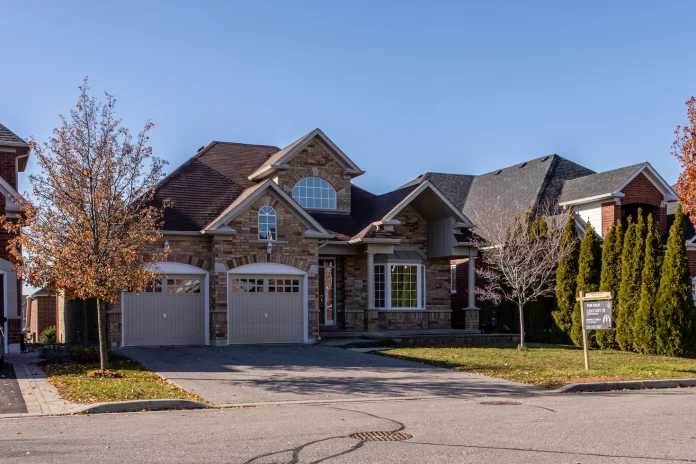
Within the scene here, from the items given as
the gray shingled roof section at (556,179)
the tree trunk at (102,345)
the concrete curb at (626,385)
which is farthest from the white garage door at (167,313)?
the gray shingled roof section at (556,179)

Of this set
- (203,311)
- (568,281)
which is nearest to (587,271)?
(568,281)

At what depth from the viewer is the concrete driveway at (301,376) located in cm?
1454

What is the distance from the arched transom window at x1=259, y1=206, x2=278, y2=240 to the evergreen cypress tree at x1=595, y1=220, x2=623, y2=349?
35.8 ft

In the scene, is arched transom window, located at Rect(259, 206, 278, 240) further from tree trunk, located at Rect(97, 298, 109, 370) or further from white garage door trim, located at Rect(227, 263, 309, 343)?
tree trunk, located at Rect(97, 298, 109, 370)

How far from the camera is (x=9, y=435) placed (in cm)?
974

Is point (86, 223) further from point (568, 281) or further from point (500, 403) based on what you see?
point (568, 281)

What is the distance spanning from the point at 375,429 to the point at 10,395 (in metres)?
7.21

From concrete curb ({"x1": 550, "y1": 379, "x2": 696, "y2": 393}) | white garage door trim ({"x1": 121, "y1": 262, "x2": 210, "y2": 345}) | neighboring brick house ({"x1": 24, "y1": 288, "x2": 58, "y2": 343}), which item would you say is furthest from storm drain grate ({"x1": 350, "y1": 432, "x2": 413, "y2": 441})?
neighboring brick house ({"x1": 24, "y1": 288, "x2": 58, "y2": 343})

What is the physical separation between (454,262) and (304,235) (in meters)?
11.3

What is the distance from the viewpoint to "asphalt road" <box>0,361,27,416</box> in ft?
40.6

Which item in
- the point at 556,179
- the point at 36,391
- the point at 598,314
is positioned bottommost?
the point at 36,391

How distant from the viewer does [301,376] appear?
1689 cm

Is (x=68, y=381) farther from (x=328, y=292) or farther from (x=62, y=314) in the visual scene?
(x=62, y=314)

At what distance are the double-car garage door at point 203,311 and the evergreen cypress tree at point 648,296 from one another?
34.2 feet
